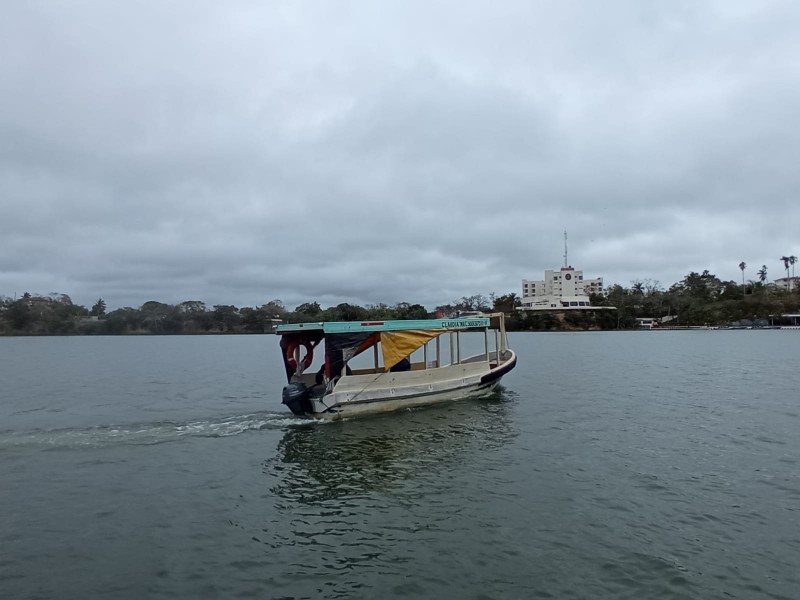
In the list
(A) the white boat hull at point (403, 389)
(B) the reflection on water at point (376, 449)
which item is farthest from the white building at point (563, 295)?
(B) the reflection on water at point (376, 449)

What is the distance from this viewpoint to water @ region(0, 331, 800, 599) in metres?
7.98

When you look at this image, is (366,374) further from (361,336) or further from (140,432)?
(140,432)

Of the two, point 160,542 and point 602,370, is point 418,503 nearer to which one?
point 160,542

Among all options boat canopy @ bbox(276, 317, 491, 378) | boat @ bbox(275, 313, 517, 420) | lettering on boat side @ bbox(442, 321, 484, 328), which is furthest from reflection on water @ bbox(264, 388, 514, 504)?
lettering on boat side @ bbox(442, 321, 484, 328)

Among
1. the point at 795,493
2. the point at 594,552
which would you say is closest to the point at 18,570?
the point at 594,552

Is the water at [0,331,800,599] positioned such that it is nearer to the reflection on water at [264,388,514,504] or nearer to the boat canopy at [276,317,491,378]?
the reflection on water at [264,388,514,504]

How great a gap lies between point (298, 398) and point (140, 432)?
5.30 m

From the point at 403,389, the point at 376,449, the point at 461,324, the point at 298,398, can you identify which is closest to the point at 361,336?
the point at 403,389

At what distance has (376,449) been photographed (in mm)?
15805

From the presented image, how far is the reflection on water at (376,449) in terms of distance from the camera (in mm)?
12695

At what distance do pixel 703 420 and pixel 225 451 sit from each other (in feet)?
54.4

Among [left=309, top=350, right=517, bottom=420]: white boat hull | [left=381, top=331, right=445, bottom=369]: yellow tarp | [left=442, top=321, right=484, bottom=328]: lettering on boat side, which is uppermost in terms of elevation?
[left=442, top=321, right=484, bottom=328]: lettering on boat side

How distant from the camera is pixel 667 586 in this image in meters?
7.71

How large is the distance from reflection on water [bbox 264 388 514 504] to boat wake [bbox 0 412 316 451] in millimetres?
1799
